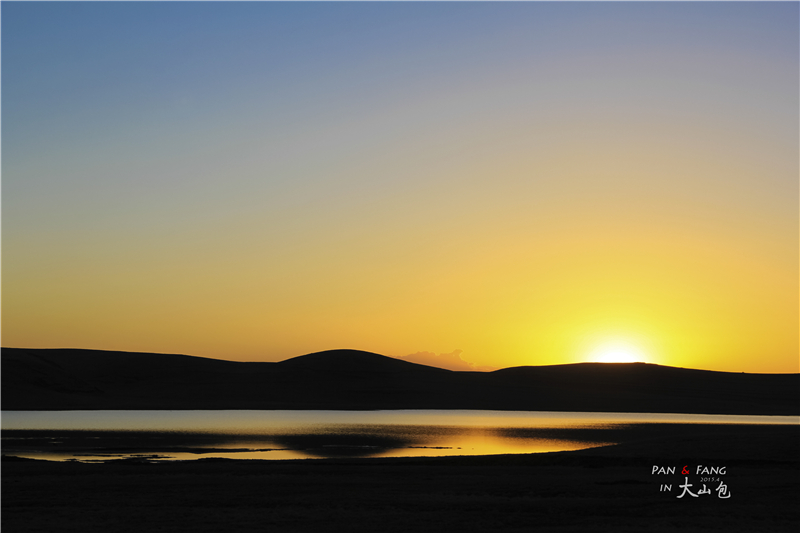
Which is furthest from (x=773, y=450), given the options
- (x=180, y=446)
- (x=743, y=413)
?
(x=743, y=413)

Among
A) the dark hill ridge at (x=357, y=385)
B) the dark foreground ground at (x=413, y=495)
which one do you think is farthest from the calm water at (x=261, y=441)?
the dark hill ridge at (x=357, y=385)

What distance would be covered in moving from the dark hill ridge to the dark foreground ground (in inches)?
2558

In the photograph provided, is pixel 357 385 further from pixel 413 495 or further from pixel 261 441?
pixel 413 495

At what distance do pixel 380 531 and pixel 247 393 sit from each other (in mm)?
90806

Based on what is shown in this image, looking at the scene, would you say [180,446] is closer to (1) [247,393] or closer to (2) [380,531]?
(2) [380,531]

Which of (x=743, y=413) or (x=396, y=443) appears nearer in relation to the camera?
(x=396, y=443)

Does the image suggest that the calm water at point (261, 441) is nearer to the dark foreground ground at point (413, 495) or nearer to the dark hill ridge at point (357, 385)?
the dark foreground ground at point (413, 495)

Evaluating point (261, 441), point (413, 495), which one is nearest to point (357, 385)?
point (261, 441)

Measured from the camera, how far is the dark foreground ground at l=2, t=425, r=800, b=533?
1578 centimetres

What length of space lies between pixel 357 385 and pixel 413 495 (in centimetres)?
9327

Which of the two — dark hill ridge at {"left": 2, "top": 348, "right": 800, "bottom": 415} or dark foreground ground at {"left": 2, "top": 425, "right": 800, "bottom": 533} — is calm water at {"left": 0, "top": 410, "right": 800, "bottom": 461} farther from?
dark hill ridge at {"left": 2, "top": 348, "right": 800, "bottom": 415}

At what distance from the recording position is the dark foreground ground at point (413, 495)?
15.8m

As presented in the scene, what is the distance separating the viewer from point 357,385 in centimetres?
11156

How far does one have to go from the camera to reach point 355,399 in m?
103
